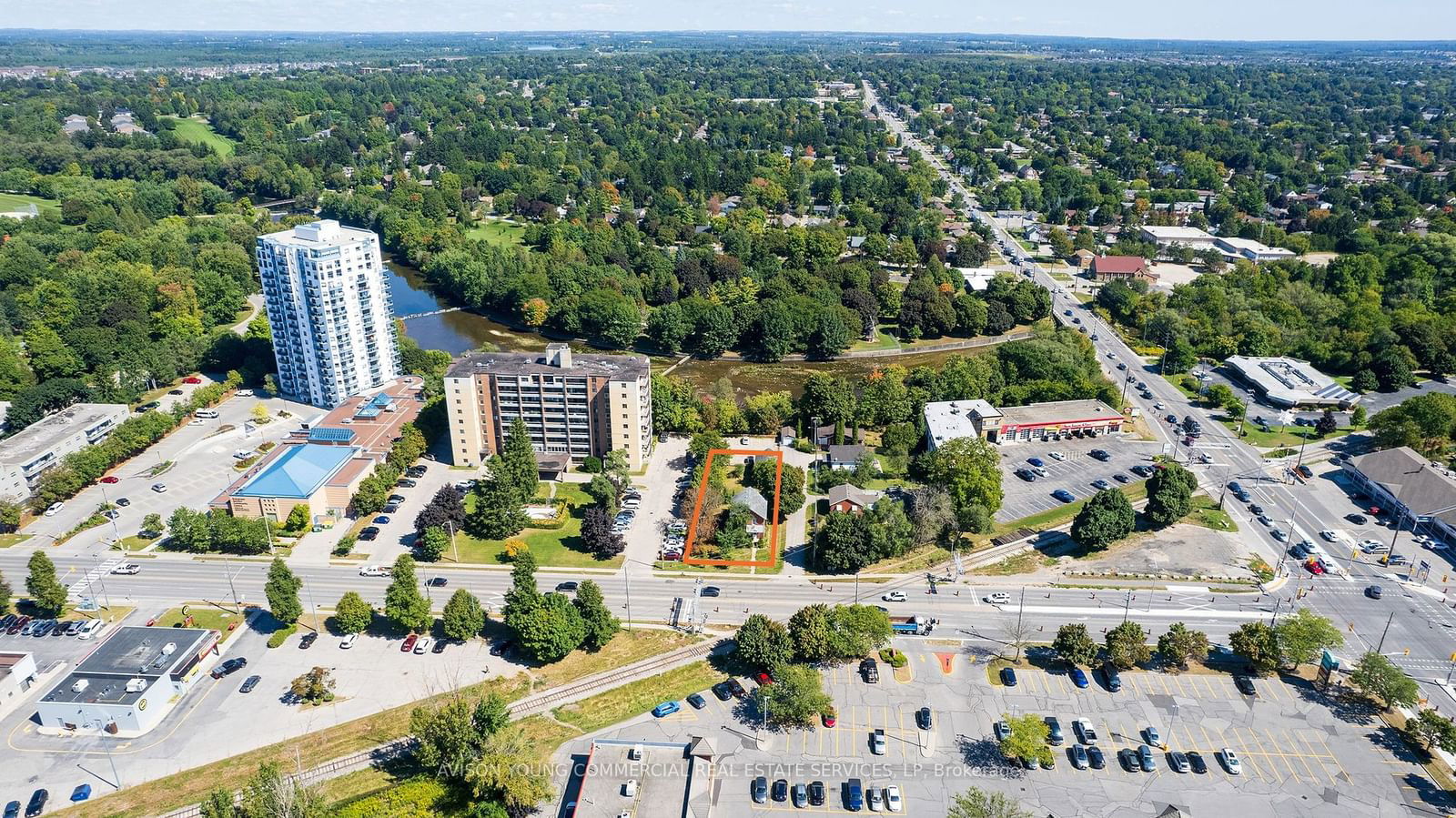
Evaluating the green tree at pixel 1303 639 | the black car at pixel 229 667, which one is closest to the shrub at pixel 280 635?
the black car at pixel 229 667

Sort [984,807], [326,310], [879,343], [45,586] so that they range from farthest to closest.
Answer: [879,343]
[326,310]
[45,586]
[984,807]

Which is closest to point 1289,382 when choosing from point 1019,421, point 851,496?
point 1019,421

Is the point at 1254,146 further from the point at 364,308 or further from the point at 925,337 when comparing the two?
the point at 364,308

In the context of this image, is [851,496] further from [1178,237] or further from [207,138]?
[207,138]

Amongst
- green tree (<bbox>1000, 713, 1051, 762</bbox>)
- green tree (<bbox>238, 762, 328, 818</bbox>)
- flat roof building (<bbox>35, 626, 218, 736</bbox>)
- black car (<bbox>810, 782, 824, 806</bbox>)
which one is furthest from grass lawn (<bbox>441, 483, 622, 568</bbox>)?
green tree (<bbox>1000, 713, 1051, 762</bbox>)

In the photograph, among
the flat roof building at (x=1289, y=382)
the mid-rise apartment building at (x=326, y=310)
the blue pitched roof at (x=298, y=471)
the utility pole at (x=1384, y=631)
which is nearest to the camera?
the utility pole at (x=1384, y=631)

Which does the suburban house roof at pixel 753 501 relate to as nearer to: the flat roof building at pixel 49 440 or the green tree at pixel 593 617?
the green tree at pixel 593 617

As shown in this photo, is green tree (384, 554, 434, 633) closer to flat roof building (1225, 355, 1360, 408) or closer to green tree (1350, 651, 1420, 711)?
green tree (1350, 651, 1420, 711)
